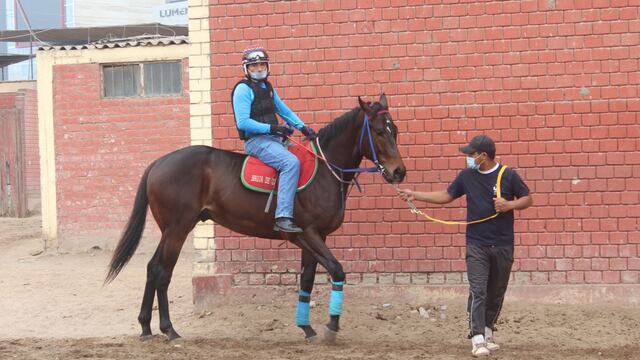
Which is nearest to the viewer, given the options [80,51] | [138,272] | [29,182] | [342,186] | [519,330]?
[342,186]

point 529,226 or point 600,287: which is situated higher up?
point 529,226

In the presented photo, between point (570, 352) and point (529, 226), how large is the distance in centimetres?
188

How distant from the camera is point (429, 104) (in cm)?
888

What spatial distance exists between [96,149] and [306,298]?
839 cm

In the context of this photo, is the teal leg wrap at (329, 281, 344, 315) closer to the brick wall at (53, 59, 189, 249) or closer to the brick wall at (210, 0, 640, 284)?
the brick wall at (210, 0, 640, 284)

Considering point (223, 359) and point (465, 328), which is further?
point (465, 328)

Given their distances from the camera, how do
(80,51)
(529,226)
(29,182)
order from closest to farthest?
(529,226) → (80,51) → (29,182)

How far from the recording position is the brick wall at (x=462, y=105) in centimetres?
862

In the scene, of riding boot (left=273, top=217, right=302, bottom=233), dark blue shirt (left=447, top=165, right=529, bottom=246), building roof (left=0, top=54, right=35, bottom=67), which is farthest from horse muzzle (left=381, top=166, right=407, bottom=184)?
building roof (left=0, top=54, right=35, bottom=67)

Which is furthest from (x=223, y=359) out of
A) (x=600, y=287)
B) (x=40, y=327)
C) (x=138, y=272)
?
(x=138, y=272)

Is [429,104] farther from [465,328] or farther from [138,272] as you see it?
[138,272]

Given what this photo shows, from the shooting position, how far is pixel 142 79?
1492 centimetres

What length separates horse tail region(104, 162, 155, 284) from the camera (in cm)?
802

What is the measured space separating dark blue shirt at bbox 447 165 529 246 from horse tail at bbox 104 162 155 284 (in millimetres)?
3181
